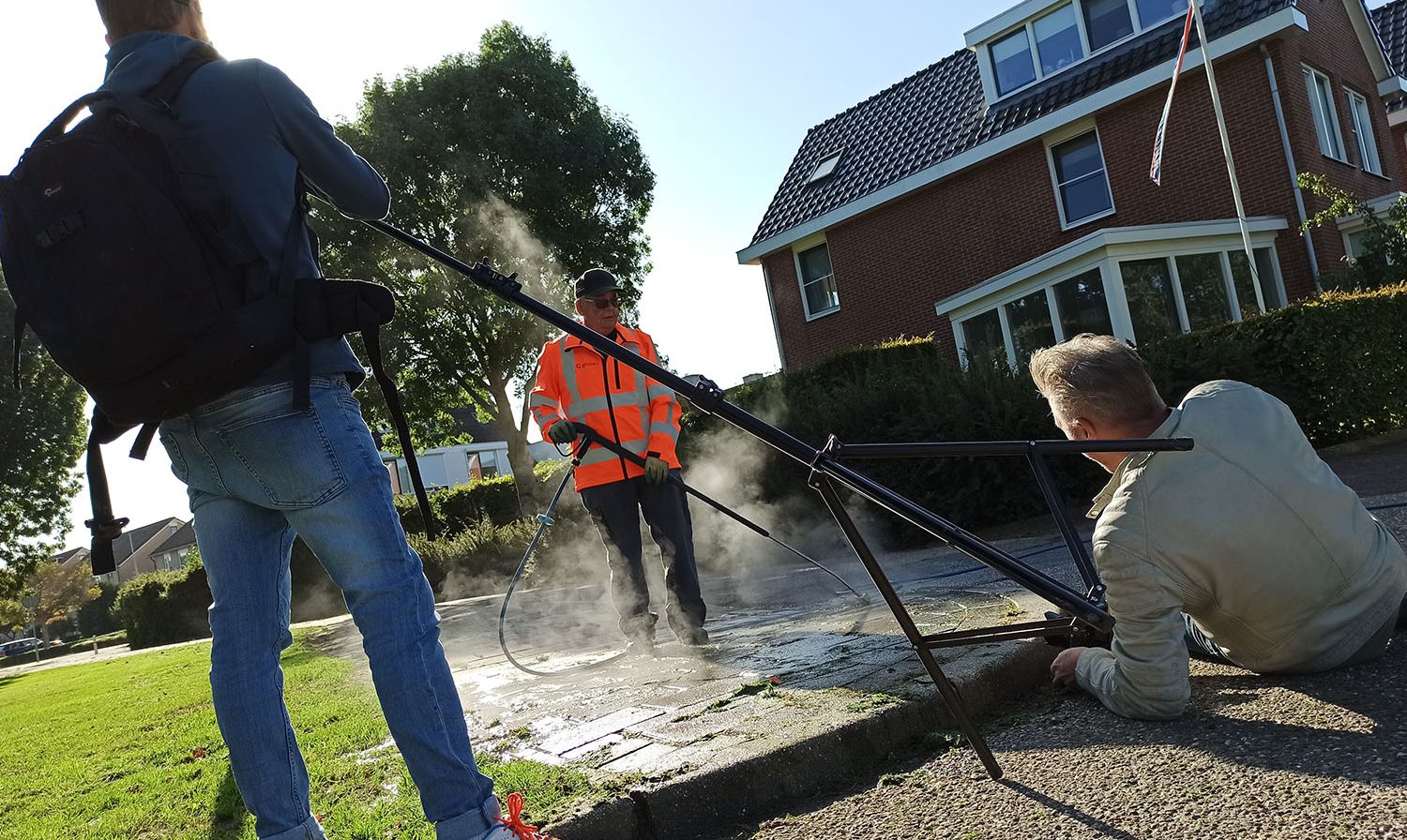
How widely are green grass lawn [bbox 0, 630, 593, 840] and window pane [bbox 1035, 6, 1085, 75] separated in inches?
672

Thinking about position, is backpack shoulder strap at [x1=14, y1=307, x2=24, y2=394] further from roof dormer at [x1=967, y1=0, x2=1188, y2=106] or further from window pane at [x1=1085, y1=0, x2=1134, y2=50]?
window pane at [x1=1085, y1=0, x2=1134, y2=50]

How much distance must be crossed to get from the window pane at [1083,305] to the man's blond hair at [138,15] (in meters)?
15.7

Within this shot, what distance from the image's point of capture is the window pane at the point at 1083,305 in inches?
650

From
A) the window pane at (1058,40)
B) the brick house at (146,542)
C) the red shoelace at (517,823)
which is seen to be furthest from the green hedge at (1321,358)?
the brick house at (146,542)

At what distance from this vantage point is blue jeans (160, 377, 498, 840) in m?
2.02

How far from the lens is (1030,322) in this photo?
17.8 metres

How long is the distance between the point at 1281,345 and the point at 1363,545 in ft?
28.2

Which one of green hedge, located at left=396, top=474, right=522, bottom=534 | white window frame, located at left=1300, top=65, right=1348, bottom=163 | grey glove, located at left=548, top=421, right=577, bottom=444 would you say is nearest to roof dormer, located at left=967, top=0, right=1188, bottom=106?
white window frame, located at left=1300, top=65, right=1348, bottom=163

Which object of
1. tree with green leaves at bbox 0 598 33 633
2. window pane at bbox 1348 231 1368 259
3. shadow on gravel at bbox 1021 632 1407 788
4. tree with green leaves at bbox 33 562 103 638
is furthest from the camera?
tree with green leaves at bbox 33 562 103 638

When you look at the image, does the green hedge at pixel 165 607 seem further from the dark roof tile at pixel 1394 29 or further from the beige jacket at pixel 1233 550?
the dark roof tile at pixel 1394 29

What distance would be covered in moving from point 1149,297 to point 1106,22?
544 cm

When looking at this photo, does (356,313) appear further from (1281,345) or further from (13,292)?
(1281,345)

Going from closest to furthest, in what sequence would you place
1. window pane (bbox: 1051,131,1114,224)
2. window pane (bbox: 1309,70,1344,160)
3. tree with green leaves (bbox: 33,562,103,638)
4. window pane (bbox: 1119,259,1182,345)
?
window pane (bbox: 1119,259,1182,345) < window pane (bbox: 1309,70,1344,160) < window pane (bbox: 1051,131,1114,224) < tree with green leaves (bbox: 33,562,103,638)

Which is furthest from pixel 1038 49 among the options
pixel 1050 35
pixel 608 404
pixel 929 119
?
pixel 608 404
